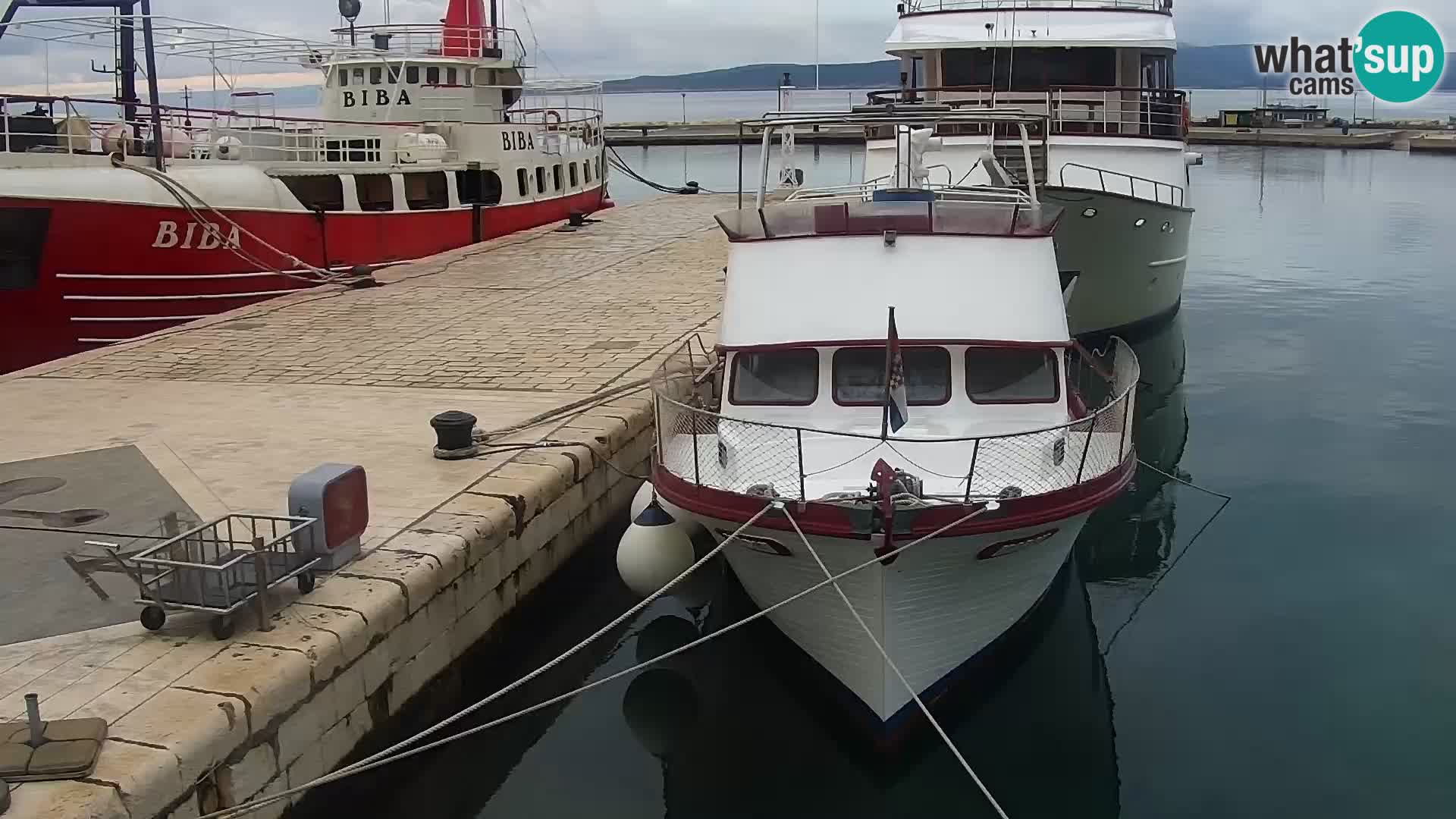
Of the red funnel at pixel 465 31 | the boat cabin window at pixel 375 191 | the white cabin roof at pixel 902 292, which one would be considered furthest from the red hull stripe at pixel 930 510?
the red funnel at pixel 465 31

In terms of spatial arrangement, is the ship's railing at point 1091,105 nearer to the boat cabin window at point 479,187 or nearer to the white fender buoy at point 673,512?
the boat cabin window at point 479,187

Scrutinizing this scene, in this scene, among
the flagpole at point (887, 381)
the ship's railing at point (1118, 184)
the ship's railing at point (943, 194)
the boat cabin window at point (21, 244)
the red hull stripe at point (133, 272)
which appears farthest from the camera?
the ship's railing at point (1118, 184)

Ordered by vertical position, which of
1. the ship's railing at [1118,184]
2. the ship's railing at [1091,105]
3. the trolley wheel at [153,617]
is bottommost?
the trolley wheel at [153,617]

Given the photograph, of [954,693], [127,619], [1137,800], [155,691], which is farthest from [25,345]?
[1137,800]

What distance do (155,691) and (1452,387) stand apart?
60.7 feet

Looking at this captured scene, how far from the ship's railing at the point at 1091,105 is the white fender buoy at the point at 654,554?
11845mm

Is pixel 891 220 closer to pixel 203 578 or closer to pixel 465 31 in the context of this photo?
pixel 203 578

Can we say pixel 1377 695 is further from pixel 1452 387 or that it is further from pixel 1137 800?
pixel 1452 387

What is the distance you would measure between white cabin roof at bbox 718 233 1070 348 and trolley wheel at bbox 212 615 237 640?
163 inches

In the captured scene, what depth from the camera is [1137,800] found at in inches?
314

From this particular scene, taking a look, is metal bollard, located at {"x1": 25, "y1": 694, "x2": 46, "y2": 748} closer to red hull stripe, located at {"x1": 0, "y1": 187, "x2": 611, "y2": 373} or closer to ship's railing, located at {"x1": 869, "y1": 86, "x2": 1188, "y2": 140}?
red hull stripe, located at {"x1": 0, "y1": 187, "x2": 611, "y2": 373}

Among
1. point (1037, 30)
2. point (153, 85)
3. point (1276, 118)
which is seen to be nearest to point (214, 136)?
point (153, 85)

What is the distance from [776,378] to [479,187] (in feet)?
63.1

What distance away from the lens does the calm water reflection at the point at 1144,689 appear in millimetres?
8023
